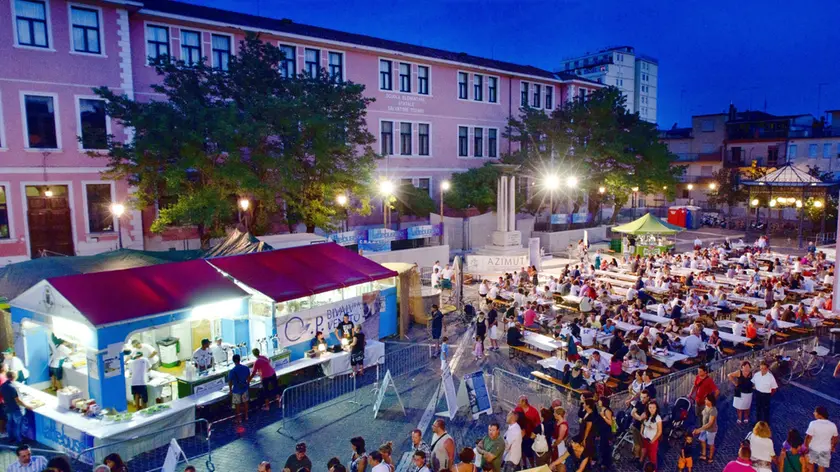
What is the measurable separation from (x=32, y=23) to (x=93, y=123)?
427 centimetres

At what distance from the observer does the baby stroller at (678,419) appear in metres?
10.9

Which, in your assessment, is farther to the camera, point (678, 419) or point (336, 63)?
point (336, 63)

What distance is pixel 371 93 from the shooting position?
113 feet

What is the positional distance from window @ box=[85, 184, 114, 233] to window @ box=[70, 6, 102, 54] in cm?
569

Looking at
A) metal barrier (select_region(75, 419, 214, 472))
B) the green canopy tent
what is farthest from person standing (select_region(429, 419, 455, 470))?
the green canopy tent

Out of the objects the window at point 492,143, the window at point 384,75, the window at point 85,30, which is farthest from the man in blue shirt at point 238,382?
the window at point 492,143

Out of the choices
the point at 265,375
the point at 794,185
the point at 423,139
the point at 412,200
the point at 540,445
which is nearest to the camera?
the point at 540,445

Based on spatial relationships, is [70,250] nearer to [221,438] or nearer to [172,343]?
[172,343]

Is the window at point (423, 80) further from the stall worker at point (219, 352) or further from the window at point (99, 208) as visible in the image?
the stall worker at point (219, 352)

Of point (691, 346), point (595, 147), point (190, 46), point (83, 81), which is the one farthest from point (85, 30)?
point (595, 147)

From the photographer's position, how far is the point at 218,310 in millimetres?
14414

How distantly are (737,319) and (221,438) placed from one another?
15.8 meters

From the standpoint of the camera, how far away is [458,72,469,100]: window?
128ft

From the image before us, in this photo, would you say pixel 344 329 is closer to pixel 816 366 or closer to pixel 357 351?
pixel 357 351
